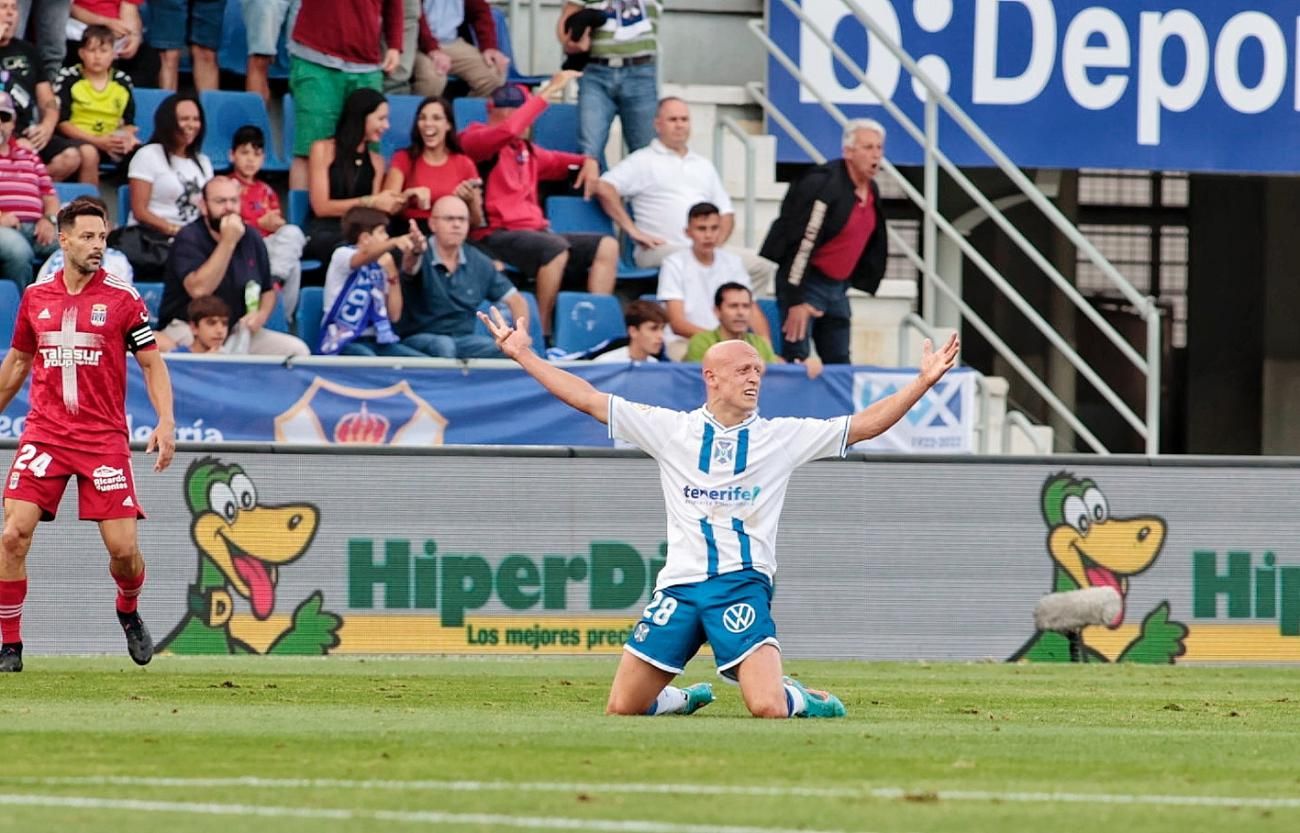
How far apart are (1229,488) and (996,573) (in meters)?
1.68

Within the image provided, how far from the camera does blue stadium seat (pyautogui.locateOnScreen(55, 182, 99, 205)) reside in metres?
16.4

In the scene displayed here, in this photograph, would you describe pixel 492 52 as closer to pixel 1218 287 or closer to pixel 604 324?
pixel 604 324

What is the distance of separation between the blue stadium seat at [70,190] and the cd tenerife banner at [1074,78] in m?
6.00

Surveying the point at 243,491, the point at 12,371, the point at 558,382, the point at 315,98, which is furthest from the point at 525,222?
the point at 558,382

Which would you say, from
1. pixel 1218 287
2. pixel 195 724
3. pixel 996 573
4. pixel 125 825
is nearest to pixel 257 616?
pixel 996 573

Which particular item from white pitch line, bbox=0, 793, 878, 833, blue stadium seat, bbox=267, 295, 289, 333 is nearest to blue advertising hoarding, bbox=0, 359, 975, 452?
blue stadium seat, bbox=267, 295, 289, 333

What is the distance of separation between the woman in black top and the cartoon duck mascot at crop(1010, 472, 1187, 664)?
5.21m

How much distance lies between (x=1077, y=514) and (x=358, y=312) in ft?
16.3

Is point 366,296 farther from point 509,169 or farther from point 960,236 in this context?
point 960,236

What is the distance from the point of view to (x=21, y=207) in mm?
15812

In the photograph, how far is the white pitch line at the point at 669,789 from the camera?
6.38 meters

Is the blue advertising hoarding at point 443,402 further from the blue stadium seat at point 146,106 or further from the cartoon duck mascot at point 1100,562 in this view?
the blue stadium seat at point 146,106

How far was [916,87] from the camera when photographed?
779 inches

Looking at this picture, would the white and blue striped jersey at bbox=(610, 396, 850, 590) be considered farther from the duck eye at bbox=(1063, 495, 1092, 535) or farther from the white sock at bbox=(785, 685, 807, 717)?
the duck eye at bbox=(1063, 495, 1092, 535)
